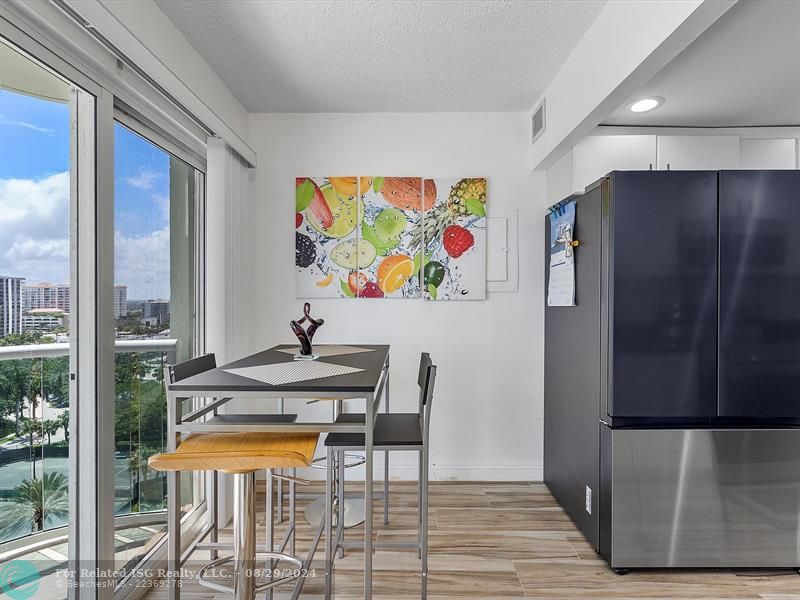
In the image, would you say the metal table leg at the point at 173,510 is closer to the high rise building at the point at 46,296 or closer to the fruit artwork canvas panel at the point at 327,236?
the high rise building at the point at 46,296

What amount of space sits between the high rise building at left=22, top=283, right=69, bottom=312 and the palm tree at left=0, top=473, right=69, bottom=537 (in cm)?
57

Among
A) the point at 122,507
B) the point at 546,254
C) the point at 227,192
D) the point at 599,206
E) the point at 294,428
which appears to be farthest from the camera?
the point at 546,254

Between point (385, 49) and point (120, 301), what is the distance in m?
1.82

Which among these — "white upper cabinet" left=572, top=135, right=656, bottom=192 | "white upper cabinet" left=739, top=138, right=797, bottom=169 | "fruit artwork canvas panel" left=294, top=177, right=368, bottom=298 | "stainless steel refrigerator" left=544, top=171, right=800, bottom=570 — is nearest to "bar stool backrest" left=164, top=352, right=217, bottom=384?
"fruit artwork canvas panel" left=294, top=177, right=368, bottom=298

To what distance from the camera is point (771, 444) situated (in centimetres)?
214

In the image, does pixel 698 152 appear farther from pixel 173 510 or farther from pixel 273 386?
pixel 173 510

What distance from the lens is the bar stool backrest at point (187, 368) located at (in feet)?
A: 5.48

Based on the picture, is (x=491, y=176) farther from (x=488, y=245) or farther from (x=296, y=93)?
(x=296, y=93)

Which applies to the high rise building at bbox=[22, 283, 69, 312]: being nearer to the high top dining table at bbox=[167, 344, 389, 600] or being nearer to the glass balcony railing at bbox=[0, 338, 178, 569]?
the glass balcony railing at bbox=[0, 338, 178, 569]

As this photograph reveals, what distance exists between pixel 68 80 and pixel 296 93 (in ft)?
5.19

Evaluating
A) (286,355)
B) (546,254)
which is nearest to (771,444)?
(546,254)

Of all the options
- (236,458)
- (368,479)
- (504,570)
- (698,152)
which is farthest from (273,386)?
(698,152)

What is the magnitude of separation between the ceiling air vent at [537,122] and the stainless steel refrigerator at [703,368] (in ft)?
3.39

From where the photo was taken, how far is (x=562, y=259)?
2.74 metres
